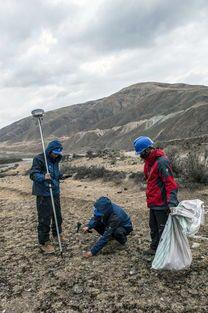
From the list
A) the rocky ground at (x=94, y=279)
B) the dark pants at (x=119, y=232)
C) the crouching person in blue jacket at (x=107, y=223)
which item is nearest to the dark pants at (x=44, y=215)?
the rocky ground at (x=94, y=279)

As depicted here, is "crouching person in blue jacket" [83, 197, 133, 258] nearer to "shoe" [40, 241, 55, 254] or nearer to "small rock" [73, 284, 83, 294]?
"shoe" [40, 241, 55, 254]

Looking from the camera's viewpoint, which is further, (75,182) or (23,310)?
(75,182)

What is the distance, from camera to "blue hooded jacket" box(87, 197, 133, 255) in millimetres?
6340

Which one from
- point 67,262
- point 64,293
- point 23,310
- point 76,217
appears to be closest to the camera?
point 23,310

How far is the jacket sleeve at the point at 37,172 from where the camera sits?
6781mm

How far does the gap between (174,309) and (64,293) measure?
150cm

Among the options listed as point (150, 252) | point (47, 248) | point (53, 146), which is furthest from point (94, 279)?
point (53, 146)

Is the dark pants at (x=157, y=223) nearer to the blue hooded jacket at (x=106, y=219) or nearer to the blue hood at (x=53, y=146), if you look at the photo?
the blue hooded jacket at (x=106, y=219)

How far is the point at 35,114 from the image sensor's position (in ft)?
23.1

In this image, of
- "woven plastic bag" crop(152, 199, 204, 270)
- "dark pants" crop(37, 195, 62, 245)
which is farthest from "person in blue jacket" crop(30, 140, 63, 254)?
Result: "woven plastic bag" crop(152, 199, 204, 270)

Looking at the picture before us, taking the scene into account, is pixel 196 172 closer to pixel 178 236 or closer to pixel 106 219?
pixel 106 219

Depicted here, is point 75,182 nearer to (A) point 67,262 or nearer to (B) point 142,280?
(A) point 67,262

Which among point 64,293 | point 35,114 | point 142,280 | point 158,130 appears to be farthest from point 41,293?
point 158,130

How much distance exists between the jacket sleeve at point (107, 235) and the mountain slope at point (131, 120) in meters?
32.7
